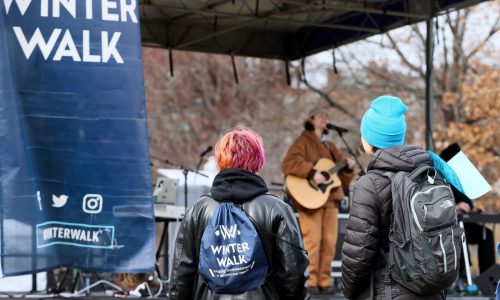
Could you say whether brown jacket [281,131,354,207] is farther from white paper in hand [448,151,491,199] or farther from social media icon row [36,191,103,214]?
white paper in hand [448,151,491,199]

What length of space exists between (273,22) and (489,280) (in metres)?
4.90

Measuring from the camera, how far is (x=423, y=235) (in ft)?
13.7

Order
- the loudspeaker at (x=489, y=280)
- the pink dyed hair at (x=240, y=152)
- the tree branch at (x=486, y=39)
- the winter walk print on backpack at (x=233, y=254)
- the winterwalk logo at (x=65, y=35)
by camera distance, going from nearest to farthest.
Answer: the winter walk print on backpack at (x=233, y=254) < the pink dyed hair at (x=240, y=152) < the winterwalk logo at (x=65, y=35) < the loudspeaker at (x=489, y=280) < the tree branch at (x=486, y=39)

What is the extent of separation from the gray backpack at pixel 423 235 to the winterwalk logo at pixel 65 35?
2.94 m

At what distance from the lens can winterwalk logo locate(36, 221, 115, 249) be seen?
659 cm

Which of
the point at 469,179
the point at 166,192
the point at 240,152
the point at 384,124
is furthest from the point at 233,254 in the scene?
the point at 166,192

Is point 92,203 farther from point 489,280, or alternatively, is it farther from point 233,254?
point 489,280

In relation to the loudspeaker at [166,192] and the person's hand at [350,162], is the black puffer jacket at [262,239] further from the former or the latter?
the person's hand at [350,162]

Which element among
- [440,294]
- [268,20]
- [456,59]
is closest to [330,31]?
[268,20]

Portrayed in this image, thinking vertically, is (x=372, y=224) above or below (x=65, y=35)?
below

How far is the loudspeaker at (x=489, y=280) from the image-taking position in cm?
972

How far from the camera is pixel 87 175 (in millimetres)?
6598

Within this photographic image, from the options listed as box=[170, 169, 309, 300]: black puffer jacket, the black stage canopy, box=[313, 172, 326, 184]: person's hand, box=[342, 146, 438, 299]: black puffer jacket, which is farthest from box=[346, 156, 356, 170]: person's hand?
box=[170, 169, 309, 300]: black puffer jacket

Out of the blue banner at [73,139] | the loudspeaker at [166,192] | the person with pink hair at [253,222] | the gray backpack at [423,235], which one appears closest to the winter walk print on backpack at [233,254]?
the person with pink hair at [253,222]
